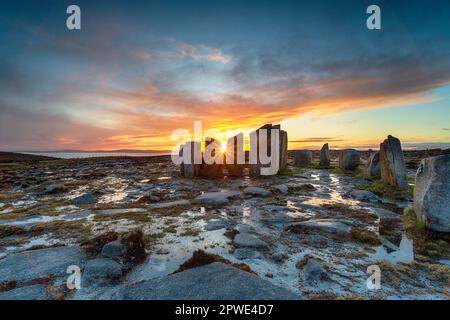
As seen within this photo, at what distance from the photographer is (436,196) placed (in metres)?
6.34

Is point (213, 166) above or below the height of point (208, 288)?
above

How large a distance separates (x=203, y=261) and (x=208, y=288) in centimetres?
106

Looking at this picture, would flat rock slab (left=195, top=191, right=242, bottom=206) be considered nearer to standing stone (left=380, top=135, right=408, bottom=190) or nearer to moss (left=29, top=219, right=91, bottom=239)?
moss (left=29, top=219, right=91, bottom=239)

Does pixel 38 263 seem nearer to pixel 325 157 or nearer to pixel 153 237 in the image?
pixel 153 237

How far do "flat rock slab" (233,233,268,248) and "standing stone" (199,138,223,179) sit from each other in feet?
42.5

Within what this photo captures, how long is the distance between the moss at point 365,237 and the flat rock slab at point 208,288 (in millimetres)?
3406

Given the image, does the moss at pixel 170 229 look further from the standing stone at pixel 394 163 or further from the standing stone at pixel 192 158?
the standing stone at pixel 192 158

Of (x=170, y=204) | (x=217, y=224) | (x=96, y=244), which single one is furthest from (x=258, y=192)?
(x=96, y=244)

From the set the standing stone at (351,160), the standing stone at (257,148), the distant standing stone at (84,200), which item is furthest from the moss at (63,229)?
the standing stone at (351,160)

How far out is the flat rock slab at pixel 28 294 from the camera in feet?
12.5

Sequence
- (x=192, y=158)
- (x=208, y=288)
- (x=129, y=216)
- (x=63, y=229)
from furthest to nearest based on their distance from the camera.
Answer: (x=192, y=158) → (x=129, y=216) → (x=63, y=229) → (x=208, y=288)
